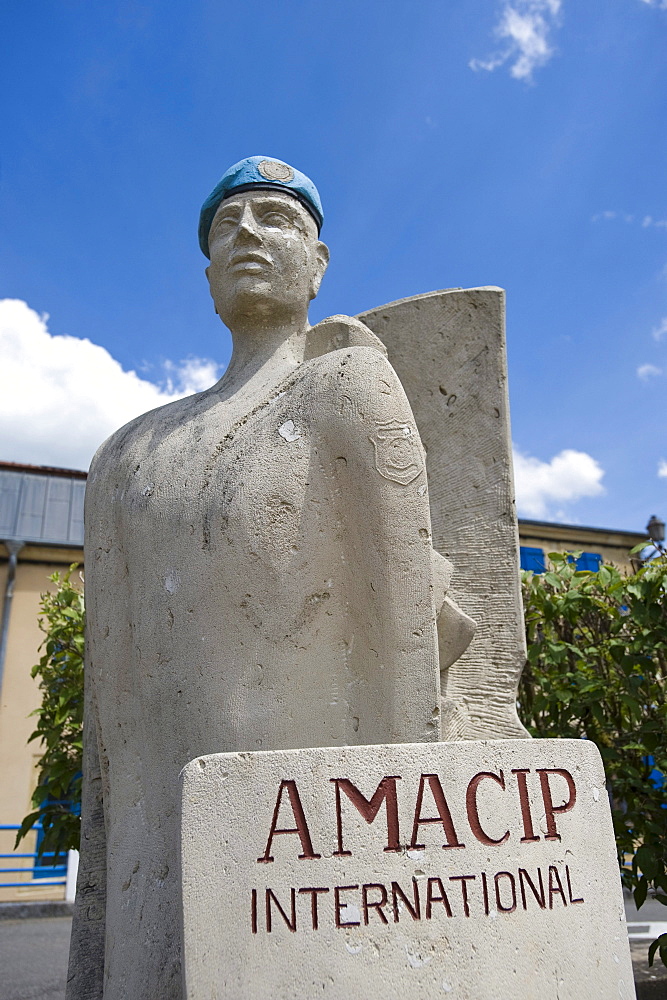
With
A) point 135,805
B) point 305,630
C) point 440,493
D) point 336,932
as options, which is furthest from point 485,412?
point 336,932

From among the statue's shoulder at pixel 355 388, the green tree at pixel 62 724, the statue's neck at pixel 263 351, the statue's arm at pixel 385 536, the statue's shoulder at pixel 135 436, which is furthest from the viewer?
the green tree at pixel 62 724

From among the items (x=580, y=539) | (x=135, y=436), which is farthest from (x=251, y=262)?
(x=580, y=539)

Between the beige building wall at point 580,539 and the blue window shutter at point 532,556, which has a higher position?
the beige building wall at point 580,539

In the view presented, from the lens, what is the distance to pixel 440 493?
2777mm

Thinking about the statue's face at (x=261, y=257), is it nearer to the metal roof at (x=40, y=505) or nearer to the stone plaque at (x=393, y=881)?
the stone plaque at (x=393, y=881)

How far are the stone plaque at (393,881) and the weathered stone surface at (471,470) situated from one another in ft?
2.98

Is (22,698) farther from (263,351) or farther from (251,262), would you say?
(251,262)

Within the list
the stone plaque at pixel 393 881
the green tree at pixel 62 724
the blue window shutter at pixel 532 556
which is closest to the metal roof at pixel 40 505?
the blue window shutter at pixel 532 556

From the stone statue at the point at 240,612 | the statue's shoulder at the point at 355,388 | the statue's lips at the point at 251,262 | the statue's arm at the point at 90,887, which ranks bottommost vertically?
the statue's arm at the point at 90,887

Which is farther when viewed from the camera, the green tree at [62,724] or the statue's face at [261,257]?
the green tree at [62,724]

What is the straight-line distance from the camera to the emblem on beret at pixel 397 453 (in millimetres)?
1972

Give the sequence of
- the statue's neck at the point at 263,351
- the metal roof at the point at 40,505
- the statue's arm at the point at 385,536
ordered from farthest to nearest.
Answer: the metal roof at the point at 40,505, the statue's neck at the point at 263,351, the statue's arm at the point at 385,536

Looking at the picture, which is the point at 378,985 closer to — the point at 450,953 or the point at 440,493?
the point at 450,953

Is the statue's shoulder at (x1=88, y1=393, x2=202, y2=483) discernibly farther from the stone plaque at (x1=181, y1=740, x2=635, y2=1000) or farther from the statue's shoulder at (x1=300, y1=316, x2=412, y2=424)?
the stone plaque at (x1=181, y1=740, x2=635, y2=1000)
